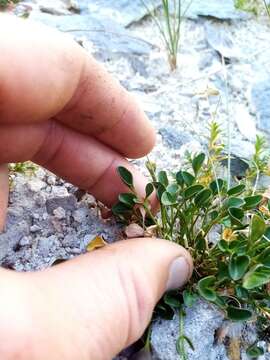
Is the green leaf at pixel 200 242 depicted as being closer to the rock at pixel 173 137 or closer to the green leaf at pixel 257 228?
the green leaf at pixel 257 228

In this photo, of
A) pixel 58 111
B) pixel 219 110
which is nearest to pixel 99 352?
pixel 58 111

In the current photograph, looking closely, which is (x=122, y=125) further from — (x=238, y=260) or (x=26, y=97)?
(x=238, y=260)

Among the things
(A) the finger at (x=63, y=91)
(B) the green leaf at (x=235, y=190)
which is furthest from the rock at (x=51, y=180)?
(B) the green leaf at (x=235, y=190)

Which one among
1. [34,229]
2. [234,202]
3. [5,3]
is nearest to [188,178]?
[234,202]

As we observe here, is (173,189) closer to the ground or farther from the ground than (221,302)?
farther from the ground

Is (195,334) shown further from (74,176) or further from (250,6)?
(250,6)

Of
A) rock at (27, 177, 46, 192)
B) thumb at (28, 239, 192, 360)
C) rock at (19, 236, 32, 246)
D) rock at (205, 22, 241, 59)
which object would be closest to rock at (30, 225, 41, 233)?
rock at (19, 236, 32, 246)

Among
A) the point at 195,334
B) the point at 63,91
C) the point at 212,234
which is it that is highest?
the point at 63,91
